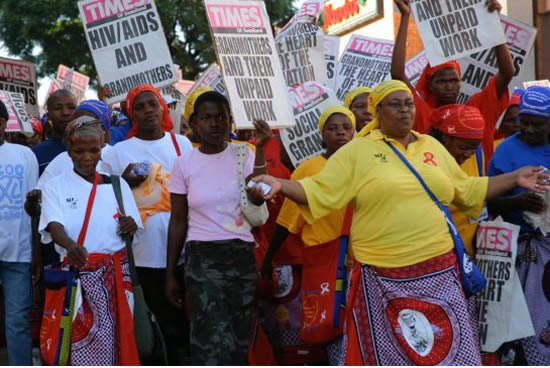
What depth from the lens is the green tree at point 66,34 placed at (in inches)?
1047

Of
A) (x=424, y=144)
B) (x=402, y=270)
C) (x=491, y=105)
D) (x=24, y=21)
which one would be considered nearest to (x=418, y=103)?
(x=491, y=105)

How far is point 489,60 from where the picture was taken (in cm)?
749

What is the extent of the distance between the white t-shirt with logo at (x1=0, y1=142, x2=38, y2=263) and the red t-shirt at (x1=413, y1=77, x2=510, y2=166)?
2.76m

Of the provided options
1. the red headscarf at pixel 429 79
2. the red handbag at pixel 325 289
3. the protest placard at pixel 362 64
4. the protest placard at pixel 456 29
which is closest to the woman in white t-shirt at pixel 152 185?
the red handbag at pixel 325 289

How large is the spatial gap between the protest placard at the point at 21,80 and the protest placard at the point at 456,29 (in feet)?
12.3

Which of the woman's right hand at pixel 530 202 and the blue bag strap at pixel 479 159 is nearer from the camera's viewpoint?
the woman's right hand at pixel 530 202

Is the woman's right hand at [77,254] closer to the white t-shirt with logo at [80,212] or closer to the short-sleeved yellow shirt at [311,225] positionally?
the white t-shirt with logo at [80,212]

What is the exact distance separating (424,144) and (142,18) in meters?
3.35

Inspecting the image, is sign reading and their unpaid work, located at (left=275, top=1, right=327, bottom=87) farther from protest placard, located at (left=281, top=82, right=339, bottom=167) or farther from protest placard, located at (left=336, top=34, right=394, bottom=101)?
protest placard, located at (left=336, top=34, right=394, bottom=101)

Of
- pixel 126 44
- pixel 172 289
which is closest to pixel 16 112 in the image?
pixel 126 44

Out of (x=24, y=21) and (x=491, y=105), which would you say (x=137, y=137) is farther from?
(x=24, y=21)

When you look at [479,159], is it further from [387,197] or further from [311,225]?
[387,197]

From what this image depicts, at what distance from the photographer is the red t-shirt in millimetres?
6586

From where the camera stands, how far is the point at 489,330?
6.04 meters
